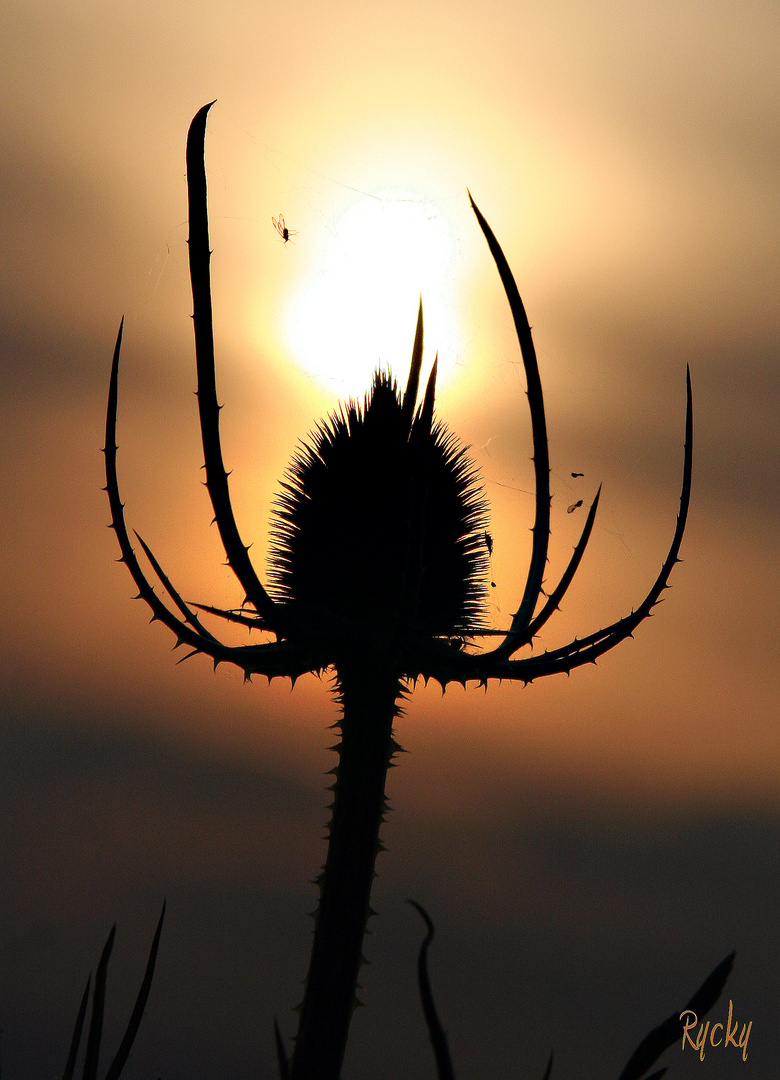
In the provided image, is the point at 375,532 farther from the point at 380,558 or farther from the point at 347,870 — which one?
the point at 347,870

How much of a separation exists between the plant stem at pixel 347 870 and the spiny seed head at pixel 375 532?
1.57 feet

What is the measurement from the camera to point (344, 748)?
236 inches

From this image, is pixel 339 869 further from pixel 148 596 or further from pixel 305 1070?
pixel 148 596

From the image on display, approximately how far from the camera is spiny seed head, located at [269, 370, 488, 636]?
6.27 meters

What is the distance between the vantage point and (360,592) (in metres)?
6.27

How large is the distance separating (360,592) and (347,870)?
5.51ft

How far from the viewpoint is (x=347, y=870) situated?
5652 mm

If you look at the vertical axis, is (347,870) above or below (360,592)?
below

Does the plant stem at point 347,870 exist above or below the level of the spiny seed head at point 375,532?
below

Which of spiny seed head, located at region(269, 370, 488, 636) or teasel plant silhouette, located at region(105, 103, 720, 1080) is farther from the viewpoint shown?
spiny seed head, located at region(269, 370, 488, 636)

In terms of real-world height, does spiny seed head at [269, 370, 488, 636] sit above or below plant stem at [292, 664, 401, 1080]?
above

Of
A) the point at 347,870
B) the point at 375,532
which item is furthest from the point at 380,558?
the point at 347,870

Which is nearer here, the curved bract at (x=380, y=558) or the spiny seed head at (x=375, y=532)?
the curved bract at (x=380, y=558)

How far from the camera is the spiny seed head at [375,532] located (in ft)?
20.6
